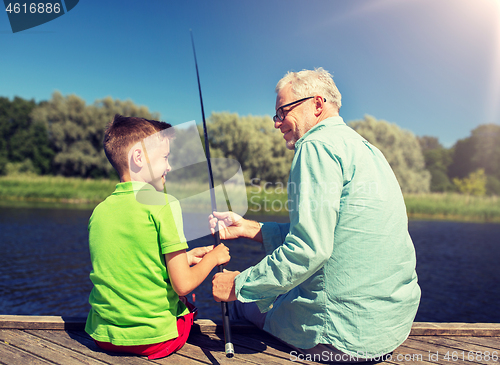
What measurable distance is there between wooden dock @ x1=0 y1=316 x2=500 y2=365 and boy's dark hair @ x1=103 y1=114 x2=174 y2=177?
856 mm

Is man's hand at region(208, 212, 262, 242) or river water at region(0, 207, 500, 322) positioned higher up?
man's hand at region(208, 212, 262, 242)

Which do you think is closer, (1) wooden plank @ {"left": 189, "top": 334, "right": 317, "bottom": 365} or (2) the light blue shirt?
(2) the light blue shirt

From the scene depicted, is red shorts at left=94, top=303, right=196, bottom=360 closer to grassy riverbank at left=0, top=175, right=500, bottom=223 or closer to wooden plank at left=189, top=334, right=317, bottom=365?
wooden plank at left=189, top=334, right=317, bottom=365

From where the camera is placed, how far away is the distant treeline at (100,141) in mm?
25000

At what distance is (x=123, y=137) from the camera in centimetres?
152

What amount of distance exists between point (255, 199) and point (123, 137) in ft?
57.6

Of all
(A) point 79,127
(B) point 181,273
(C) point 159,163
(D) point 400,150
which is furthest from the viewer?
→ (D) point 400,150

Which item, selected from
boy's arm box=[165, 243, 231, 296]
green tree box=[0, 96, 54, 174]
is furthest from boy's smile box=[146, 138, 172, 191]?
green tree box=[0, 96, 54, 174]

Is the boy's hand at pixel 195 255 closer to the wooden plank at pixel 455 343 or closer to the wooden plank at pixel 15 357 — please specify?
the wooden plank at pixel 15 357

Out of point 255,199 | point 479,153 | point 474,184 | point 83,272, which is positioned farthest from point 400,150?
point 83,272

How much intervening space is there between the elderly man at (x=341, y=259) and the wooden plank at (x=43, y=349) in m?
0.71

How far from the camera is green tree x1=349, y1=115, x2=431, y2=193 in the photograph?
94.5 feet

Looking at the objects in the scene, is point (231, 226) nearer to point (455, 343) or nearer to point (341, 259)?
point (341, 259)

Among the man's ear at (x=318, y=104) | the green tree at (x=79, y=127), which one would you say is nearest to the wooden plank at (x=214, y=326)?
the man's ear at (x=318, y=104)
